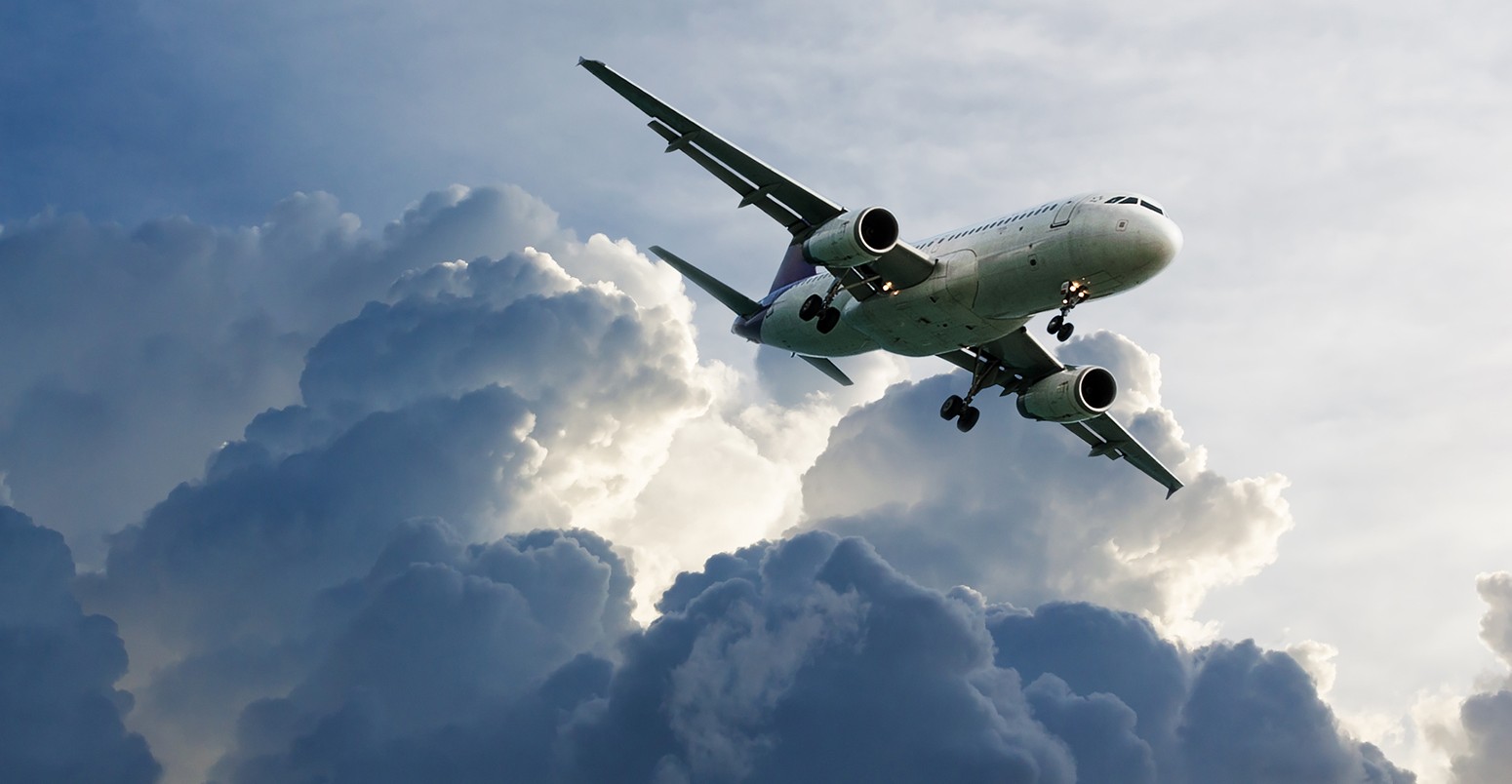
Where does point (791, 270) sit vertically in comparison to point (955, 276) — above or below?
above

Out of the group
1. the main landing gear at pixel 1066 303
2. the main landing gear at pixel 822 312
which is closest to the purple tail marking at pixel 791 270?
the main landing gear at pixel 822 312

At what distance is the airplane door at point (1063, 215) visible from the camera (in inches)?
1684

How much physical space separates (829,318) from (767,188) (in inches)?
225

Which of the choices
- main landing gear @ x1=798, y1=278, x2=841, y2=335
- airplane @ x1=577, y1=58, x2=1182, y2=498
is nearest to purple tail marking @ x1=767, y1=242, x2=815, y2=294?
airplane @ x1=577, y1=58, x2=1182, y2=498

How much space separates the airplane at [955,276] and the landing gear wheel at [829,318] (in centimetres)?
5

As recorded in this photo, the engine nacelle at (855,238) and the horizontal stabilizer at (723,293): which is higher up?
the horizontal stabilizer at (723,293)

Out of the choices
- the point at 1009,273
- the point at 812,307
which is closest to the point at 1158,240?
the point at 1009,273

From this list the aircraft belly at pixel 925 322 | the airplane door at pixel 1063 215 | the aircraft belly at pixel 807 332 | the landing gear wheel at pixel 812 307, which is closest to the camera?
the airplane door at pixel 1063 215

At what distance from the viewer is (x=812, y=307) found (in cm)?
5038

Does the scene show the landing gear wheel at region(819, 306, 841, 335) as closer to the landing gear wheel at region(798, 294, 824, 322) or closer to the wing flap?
the landing gear wheel at region(798, 294, 824, 322)

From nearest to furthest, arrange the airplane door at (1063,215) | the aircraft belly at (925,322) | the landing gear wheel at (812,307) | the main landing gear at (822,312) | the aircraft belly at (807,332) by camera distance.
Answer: the airplane door at (1063,215) → the aircraft belly at (925,322) → the main landing gear at (822,312) → the landing gear wheel at (812,307) → the aircraft belly at (807,332)

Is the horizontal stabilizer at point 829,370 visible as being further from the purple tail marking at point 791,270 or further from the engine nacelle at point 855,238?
the engine nacelle at point 855,238

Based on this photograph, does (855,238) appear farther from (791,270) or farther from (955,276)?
(791,270)

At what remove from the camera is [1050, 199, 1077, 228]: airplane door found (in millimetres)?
42781
